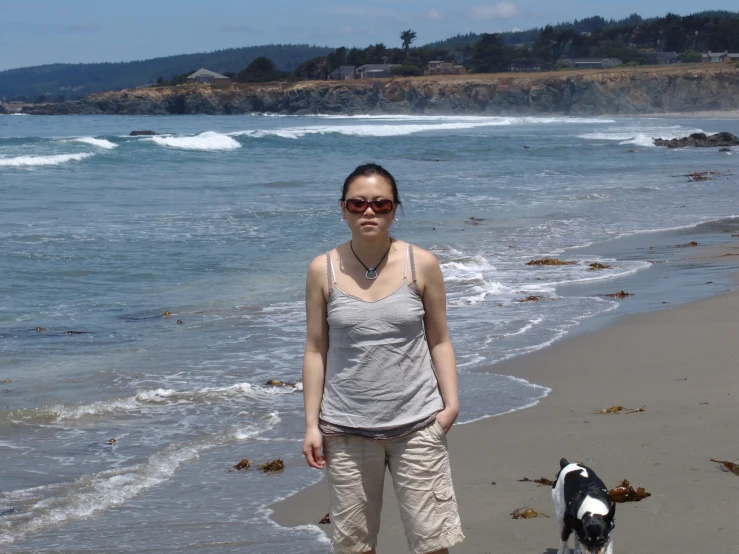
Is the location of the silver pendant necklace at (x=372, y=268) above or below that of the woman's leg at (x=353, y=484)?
above

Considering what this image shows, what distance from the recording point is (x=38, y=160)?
109 ft

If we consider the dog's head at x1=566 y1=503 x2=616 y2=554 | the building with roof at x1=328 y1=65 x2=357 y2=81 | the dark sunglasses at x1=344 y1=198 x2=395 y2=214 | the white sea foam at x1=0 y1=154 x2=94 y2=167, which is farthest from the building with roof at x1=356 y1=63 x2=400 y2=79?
the dark sunglasses at x1=344 y1=198 x2=395 y2=214

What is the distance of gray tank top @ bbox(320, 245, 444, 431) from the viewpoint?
9.89 ft

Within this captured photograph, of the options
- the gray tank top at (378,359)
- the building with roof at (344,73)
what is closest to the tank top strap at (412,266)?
the gray tank top at (378,359)

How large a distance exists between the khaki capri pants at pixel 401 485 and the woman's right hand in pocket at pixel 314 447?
0.12ft

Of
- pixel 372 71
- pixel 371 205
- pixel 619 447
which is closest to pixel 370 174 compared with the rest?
pixel 371 205

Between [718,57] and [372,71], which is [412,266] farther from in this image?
[718,57]

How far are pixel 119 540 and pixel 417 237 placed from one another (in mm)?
12044

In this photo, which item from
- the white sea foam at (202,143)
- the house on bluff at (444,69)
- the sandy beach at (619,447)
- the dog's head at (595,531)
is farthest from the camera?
the house on bluff at (444,69)

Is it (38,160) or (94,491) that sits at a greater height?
(38,160)

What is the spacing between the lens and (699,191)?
22844 millimetres

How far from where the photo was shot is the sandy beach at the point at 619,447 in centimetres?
408

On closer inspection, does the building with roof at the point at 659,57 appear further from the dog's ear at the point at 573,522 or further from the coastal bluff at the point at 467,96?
the dog's ear at the point at 573,522

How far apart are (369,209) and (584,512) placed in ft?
4.88
